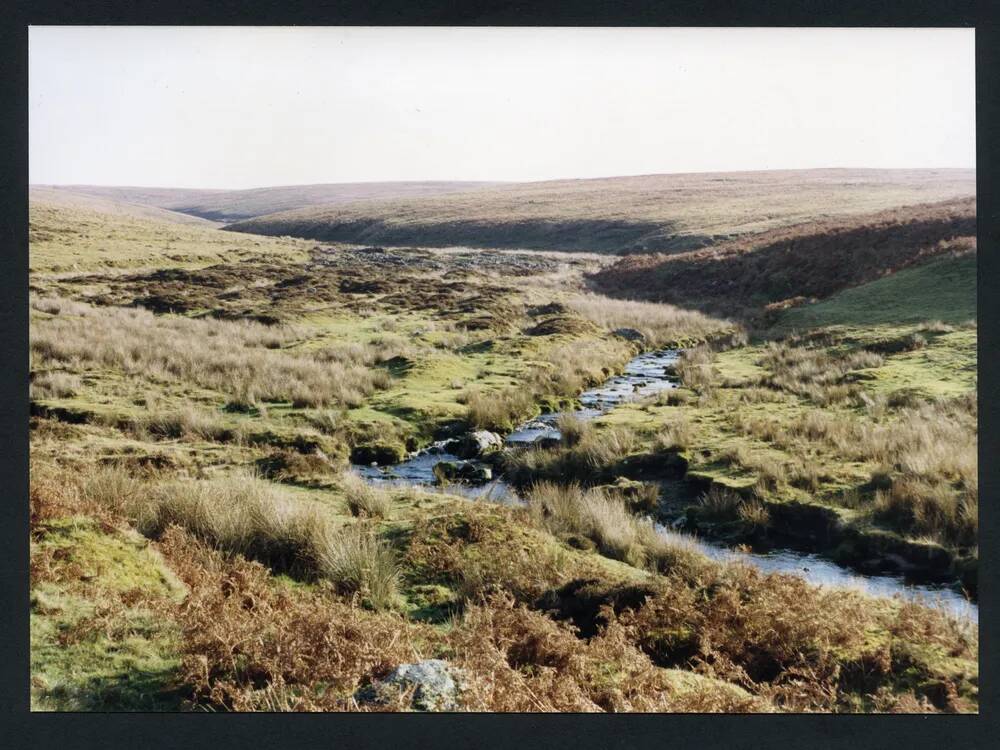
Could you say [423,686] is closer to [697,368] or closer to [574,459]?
[574,459]

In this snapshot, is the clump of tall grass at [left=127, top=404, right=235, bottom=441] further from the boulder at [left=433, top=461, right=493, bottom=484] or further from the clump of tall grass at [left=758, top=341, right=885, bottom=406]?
the clump of tall grass at [left=758, top=341, right=885, bottom=406]

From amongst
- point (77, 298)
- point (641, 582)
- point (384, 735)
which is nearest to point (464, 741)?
point (384, 735)

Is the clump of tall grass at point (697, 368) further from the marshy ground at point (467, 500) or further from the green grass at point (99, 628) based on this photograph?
the green grass at point (99, 628)

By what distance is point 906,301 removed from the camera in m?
15.0

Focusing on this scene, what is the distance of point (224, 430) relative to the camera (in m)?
9.95

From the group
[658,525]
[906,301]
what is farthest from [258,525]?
[906,301]

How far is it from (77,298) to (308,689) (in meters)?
9.62

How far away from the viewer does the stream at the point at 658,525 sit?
21.9 feet

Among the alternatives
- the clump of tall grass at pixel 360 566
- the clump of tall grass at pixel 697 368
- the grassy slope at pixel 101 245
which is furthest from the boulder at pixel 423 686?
the clump of tall grass at pixel 697 368

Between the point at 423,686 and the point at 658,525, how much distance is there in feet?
13.7

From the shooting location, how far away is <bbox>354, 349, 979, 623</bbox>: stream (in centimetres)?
668

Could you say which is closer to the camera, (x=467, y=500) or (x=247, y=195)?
(x=467, y=500)

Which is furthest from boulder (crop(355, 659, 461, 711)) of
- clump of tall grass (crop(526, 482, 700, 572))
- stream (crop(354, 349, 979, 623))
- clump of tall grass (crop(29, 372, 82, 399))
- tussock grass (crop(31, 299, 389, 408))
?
clump of tall grass (crop(29, 372, 82, 399))

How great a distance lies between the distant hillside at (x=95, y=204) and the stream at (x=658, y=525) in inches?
196
